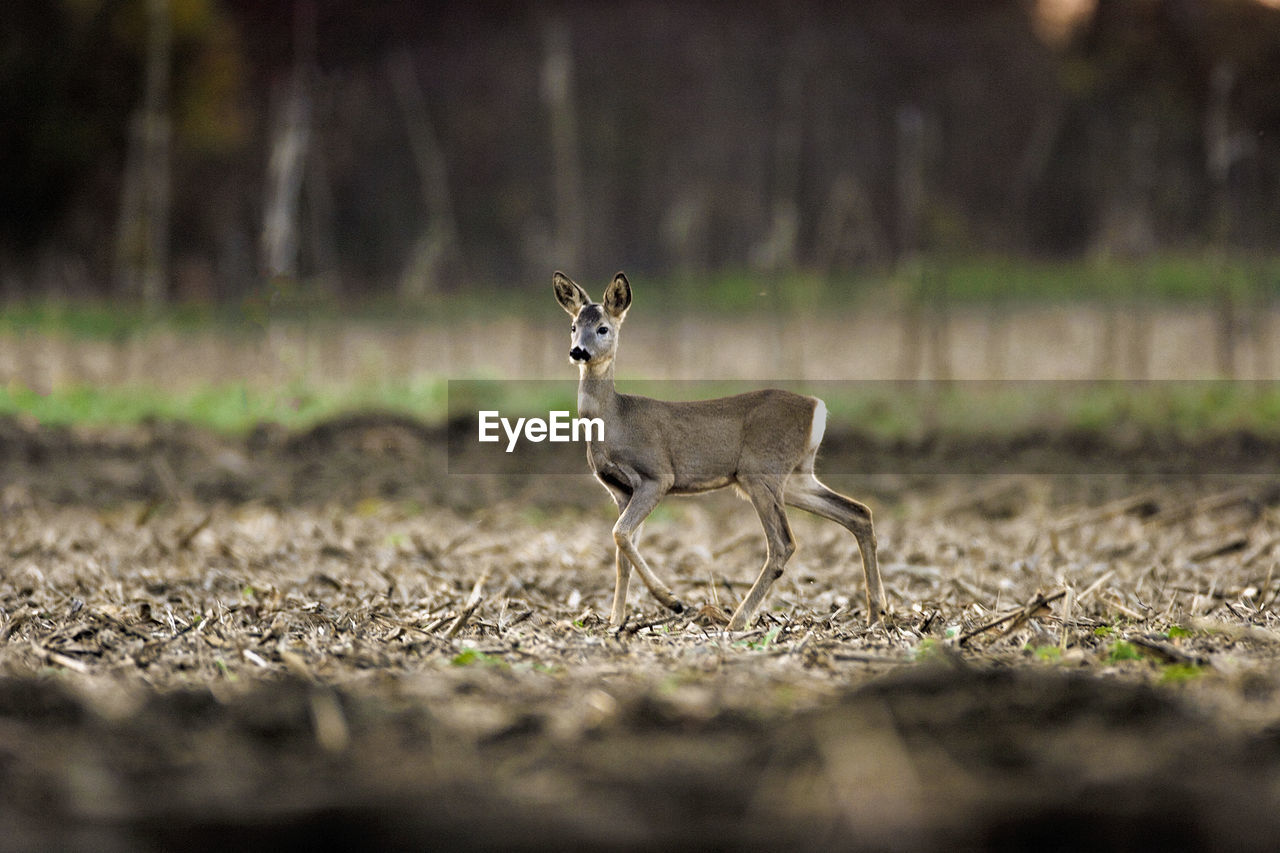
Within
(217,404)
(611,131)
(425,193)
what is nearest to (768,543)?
(217,404)

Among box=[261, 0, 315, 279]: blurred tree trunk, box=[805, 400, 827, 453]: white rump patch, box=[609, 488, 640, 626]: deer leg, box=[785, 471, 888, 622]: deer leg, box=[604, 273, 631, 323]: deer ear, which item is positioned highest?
box=[261, 0, 315, 279]: blurred tree trunk

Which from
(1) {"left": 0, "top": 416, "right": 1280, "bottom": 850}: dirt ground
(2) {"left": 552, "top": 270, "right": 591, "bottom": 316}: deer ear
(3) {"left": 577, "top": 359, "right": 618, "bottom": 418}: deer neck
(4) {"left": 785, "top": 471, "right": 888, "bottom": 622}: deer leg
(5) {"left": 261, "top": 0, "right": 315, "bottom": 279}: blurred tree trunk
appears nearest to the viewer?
(1) {"left": 0, "top": 416, "right": 1280, "bottom": 850}: dirt ground

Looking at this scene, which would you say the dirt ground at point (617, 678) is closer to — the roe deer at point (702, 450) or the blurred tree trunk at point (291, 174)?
the roe deer at point (702, 450)

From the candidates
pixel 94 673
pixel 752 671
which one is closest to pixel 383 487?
pixel 94 673

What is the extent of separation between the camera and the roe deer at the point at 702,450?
587 centimetres

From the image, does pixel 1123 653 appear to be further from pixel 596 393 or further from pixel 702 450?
pixel 596 393

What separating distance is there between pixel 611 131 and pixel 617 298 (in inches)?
685

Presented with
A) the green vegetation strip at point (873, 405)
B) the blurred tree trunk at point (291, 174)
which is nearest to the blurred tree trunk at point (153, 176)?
the blurred tree trunk at point (291, 174)

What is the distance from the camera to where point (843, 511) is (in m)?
6.07

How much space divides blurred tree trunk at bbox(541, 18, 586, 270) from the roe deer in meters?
6.98

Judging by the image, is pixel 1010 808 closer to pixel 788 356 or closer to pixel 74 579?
pixel 74 579

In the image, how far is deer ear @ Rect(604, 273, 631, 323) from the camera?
607 cm

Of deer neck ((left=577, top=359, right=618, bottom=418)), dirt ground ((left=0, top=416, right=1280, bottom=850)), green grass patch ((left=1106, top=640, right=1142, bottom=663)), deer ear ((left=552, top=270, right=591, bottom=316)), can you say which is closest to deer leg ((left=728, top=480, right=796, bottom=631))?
dirt ground ((left=0, top=416, right=1280, bottom=850))

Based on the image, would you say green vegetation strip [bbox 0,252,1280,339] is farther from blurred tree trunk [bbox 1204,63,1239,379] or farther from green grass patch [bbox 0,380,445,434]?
green grass patch [bbox 0,380,445,434]
